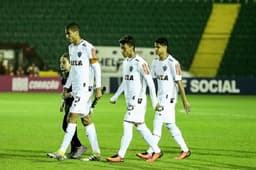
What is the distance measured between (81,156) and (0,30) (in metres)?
32.2

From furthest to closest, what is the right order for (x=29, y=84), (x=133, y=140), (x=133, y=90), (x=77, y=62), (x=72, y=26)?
(x=29, y=84) < (x=133, y=140) < (x=77, y=62) < (x=133, y=90) < (x=72, y=26)

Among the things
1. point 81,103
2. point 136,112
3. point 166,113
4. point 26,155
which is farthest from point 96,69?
point 26,155

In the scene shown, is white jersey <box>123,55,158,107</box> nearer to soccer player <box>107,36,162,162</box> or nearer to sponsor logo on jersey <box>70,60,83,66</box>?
soccer player <box>107,36,162,162</box>

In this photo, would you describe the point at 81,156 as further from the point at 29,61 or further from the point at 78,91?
the point at 29,61

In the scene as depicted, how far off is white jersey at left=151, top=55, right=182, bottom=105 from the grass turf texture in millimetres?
955

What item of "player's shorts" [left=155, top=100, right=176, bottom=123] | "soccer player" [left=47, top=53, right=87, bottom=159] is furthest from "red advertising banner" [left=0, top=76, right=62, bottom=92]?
"player's shorts" [left=155, top=100, right=176, bottom=123]

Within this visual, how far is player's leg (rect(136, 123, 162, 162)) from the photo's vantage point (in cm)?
1059

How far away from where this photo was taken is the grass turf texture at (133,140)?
34.2ft

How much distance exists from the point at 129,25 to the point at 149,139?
1275 inches

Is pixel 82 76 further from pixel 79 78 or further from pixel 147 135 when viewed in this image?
pixel 147 135

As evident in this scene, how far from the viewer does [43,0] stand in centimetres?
4366

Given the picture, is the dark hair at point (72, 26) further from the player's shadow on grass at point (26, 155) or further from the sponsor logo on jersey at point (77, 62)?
the player's shadow on grass at point (26, 155)

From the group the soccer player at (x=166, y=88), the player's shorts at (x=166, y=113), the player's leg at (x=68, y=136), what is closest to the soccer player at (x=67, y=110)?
the player's leg at (x=68, y=136)

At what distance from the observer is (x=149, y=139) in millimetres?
10719
